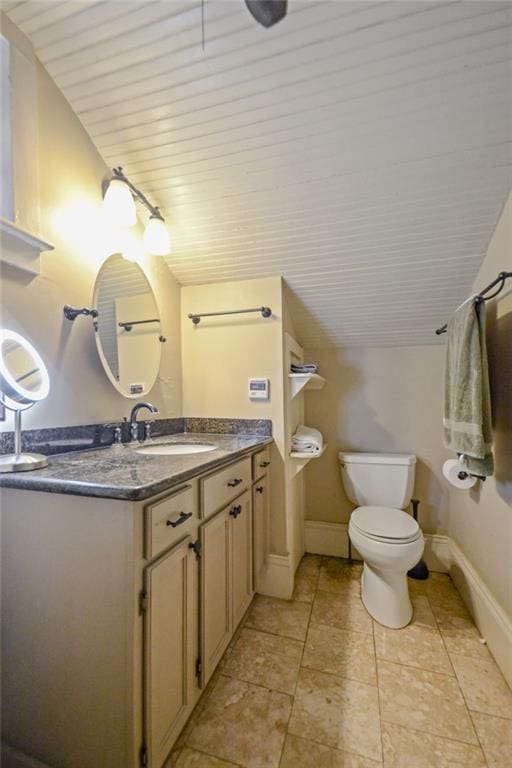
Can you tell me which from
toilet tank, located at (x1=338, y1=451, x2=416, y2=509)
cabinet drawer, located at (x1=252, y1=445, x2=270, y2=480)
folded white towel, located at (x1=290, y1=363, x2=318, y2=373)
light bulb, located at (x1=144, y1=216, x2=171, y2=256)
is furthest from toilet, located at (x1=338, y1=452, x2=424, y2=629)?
light bulb, located at (x1=144, y1=216, x2=171, y2=256)

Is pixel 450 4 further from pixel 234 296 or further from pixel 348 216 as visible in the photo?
pixel 234 296

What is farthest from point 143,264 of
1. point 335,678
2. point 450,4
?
point 335,678

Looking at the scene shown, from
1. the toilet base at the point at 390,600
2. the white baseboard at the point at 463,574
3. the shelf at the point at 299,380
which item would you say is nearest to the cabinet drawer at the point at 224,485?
the shelf at the point at 299,380

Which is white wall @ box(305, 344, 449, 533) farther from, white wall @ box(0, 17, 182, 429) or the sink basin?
white wall @ box(0, 17, 182, 429)

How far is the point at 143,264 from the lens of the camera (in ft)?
5.38

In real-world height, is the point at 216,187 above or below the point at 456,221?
above

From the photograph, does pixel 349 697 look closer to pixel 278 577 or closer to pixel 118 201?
pixel 278 577

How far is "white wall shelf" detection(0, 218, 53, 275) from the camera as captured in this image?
0.97 metres

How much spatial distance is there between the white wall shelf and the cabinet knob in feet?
3.08

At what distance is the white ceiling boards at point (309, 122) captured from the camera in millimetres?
985

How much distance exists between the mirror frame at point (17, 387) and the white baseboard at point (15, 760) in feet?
3.04

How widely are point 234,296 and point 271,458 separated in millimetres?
958

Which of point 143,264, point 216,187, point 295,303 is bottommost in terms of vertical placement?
point 295,303

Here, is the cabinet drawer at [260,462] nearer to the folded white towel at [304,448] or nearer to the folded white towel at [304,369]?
the folded white towel at [304,448]
